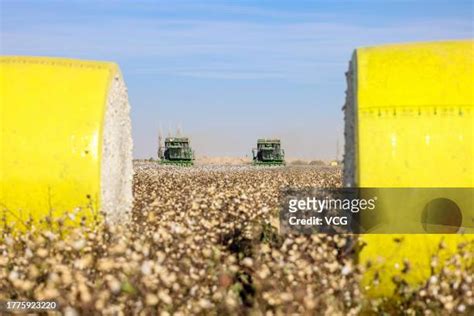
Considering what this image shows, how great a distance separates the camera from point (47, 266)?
249 inches

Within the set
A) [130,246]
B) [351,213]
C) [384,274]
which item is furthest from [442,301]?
[130,246]

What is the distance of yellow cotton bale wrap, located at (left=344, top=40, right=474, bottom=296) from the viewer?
6555 mm

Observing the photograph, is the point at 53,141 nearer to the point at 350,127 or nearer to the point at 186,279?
the point at 186,279

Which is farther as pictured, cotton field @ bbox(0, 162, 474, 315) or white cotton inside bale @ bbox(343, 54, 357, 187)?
white cotton inside bale @ bbox(343, 54, 357, 187)

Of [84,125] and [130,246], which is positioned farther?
[84,125]

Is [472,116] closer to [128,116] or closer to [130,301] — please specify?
[130,301]

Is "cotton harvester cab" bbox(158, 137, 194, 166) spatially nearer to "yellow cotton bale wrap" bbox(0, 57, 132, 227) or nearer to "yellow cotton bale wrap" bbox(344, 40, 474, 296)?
"yellow cotton bale wrap" bbox(0, 57, 132, 227)

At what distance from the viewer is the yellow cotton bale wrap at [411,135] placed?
6.55 metres

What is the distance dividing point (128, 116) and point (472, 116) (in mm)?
5403

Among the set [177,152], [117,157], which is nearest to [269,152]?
[177,152]

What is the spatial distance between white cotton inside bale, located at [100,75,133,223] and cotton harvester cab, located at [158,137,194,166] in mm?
36888

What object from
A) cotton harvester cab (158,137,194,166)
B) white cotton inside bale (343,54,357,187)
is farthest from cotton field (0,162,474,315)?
cotton harvester cab (158,137,194,166)

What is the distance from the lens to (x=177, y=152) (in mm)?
47812

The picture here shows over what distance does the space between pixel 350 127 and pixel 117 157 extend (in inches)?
138
